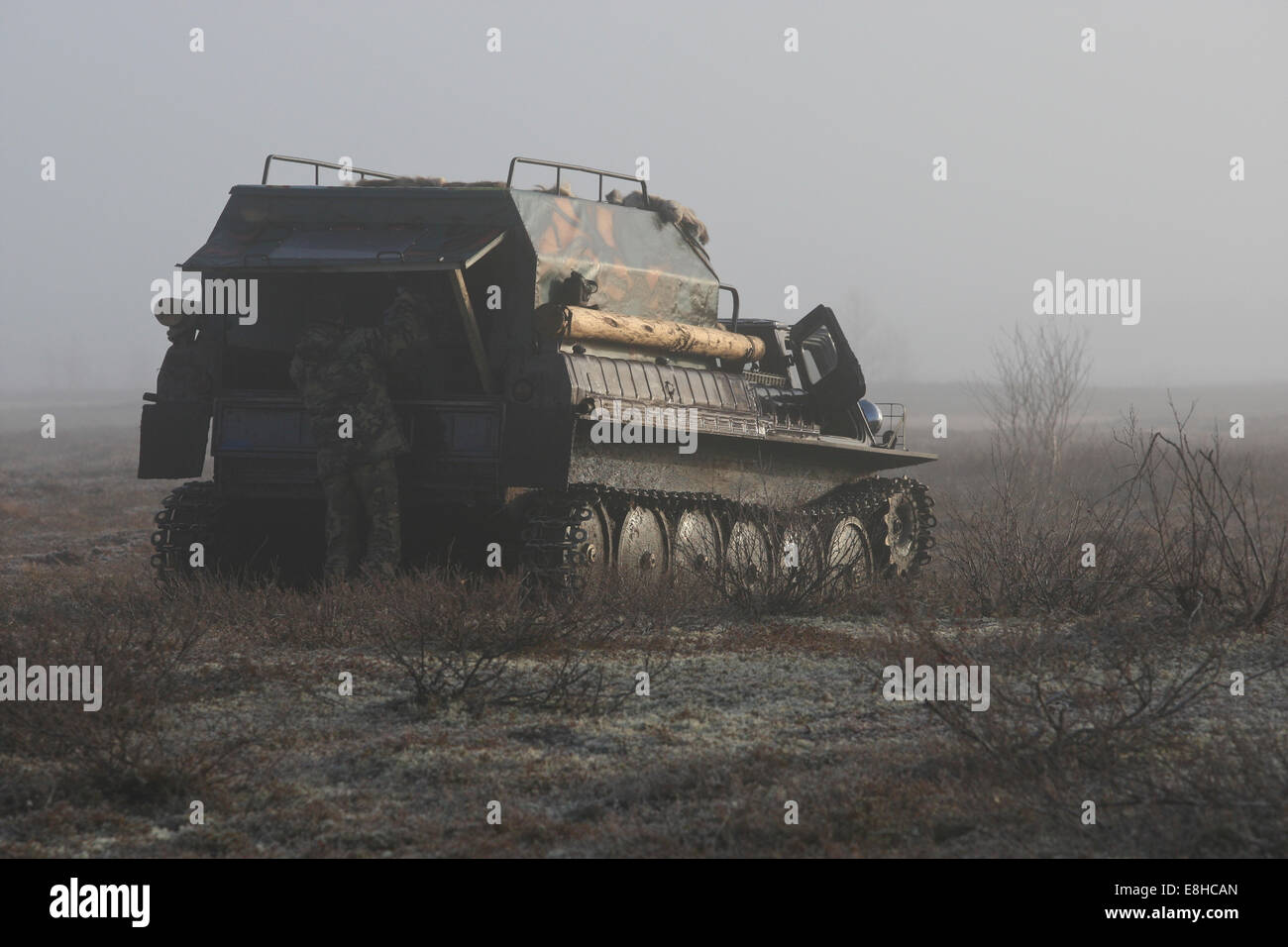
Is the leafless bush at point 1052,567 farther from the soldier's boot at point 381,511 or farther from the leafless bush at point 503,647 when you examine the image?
the soldier's boot at point 381,511

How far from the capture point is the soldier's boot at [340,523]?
12047 millimetres

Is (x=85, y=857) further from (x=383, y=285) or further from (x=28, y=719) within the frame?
(x=383, y=285)

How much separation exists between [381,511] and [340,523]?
14.8 inches

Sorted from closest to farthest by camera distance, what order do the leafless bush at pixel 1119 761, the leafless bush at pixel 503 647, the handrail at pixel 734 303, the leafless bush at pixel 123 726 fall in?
the leafless bush at pixel 1119 761 < the leafless bush at pixel 123 726 < the leafless bush at pixel 503 647 < the handrail at pixel 734 303

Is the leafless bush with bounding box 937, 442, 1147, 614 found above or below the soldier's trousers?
below

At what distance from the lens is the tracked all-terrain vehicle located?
1202 cm

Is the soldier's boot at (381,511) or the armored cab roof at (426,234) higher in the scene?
the armored cab roof at (426,234)

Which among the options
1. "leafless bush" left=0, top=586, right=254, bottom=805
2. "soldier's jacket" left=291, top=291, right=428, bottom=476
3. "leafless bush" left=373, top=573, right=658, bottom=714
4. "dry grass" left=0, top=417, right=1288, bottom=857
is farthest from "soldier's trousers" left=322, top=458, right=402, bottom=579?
"leafless bush" left=0, top=586, right=254, bottom=805

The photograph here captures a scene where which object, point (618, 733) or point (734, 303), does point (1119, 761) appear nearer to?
point (618, 733)

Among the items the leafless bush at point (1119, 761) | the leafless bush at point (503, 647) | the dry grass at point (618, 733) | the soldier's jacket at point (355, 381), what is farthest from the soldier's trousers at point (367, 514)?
the leafless bush at point (1119, 761)

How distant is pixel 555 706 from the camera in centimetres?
830

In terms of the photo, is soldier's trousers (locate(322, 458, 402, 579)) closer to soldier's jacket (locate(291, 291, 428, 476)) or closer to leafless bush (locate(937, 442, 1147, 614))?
soldier's jacket (locate(291, 291, 428, 476))

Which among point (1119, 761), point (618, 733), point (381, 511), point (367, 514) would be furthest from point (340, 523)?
point (1119, 761)
